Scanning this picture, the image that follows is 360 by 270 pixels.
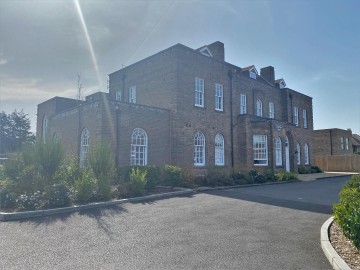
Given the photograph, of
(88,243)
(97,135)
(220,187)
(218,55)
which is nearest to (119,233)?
(88,243)

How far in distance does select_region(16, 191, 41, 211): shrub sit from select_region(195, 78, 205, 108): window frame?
47.3 ft

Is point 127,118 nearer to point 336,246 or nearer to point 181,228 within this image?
point 181,228

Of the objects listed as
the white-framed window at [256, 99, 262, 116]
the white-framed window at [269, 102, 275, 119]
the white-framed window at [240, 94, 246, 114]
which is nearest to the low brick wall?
the white-framed window at [269, 102, 275, 119]

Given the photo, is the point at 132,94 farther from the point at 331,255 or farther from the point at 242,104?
the point at 331,255

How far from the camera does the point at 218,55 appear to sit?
25.4 metres

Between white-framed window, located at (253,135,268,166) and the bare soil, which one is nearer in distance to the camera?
the bare soil

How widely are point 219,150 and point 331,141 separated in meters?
28.2

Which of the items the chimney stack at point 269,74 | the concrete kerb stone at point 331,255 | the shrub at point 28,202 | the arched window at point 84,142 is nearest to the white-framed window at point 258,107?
the chimney stack at point 269,74

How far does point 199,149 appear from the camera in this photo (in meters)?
21.2

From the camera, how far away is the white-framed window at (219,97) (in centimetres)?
2322

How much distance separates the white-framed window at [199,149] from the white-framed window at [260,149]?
5.32m

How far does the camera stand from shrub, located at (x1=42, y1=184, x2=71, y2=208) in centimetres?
926

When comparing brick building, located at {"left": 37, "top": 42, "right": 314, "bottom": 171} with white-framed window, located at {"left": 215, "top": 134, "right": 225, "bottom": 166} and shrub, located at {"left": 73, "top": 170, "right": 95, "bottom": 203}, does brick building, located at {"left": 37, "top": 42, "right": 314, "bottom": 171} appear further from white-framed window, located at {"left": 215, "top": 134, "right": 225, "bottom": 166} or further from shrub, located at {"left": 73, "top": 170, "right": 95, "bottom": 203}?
shrub, located at {"left": 73, "top": 170, "right": 95, "bottom": 203}

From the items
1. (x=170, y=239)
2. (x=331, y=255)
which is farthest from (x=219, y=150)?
(x=331, y=255)
